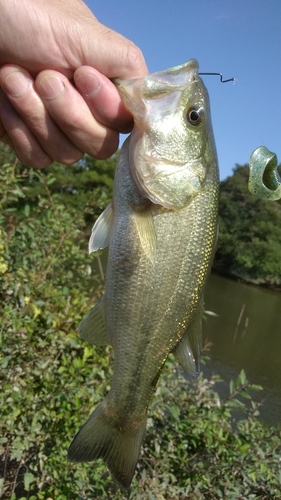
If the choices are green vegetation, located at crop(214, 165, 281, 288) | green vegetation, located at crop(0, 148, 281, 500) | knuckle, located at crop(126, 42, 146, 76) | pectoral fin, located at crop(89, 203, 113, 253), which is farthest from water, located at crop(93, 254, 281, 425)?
green vegetation, located at crop(214, 165, 281, 288)

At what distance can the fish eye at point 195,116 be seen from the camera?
2.10 m

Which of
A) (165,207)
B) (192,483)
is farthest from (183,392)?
(165,207)

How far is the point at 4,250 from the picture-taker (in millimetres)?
4004

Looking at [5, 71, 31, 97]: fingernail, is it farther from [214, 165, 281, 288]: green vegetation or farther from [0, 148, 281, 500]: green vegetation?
[214, 165, 281, 288]: green vegetation

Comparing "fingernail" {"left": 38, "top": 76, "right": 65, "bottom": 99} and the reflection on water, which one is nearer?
"fingernail" {"left": 38, "top": 76, "right": 65, "bottom": 99}

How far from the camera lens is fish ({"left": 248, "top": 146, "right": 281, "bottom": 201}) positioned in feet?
6.23

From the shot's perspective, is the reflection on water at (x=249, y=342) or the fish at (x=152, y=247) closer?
the fish at (x=152, y=247)

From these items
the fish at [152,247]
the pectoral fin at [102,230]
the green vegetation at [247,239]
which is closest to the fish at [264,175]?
the fish at [152,247]

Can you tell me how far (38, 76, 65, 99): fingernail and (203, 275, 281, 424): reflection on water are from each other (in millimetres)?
6633

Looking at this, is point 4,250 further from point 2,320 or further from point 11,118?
point 11,118

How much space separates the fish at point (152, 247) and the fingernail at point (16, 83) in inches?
14.2

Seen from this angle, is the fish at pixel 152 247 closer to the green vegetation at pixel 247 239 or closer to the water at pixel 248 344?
the water at pixel 248 344

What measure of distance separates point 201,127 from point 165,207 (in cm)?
39

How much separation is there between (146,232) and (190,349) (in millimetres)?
533
